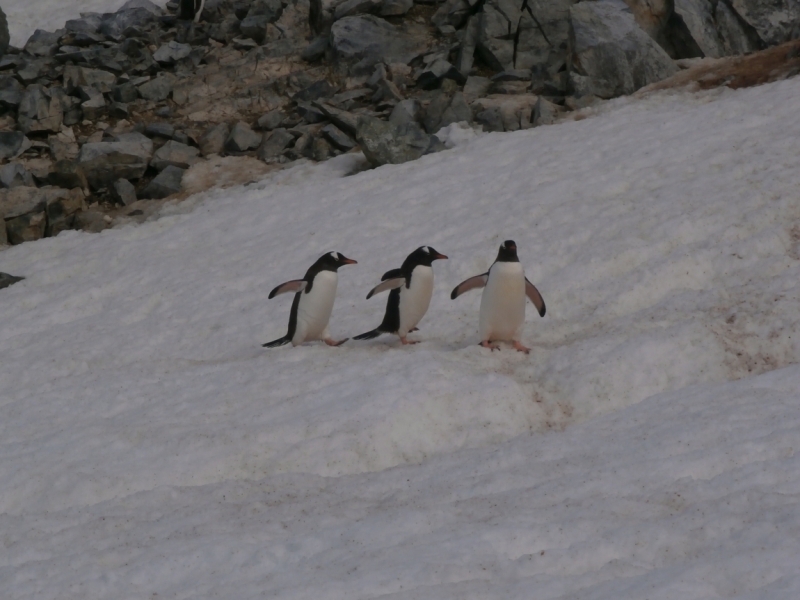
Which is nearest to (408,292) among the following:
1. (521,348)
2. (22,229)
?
(521,348)

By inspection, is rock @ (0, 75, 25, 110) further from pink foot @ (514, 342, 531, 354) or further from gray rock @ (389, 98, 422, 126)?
pink foot @ (514, 342, 531, 354)

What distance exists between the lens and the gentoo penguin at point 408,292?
929cm

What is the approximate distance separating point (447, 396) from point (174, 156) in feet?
41.2

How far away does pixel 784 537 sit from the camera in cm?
498

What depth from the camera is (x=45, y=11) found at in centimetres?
2709

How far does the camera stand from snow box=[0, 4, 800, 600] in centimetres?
538

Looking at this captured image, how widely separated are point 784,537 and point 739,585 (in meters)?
0.53

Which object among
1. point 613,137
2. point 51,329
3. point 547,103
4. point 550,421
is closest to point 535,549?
point 550,421

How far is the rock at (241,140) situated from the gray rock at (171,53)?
537 cm

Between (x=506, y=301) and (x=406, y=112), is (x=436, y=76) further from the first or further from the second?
(x=506, y=301)

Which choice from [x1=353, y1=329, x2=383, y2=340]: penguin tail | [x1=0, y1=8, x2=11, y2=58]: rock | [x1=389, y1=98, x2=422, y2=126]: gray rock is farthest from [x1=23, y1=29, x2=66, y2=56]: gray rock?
[x1=353, y1=329, x2=383, y2=340]: penguin tail

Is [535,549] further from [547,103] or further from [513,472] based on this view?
[547,103]

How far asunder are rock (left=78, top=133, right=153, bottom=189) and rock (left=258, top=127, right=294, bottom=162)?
91.4 inches

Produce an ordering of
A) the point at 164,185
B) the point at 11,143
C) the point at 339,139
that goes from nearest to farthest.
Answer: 1. the point at 164,185
2. the point at 339,139
3. the point at 11,143
